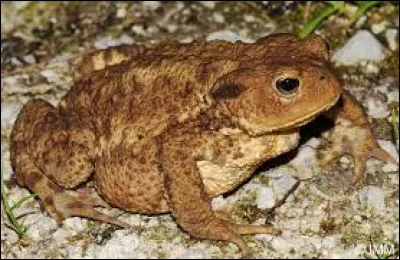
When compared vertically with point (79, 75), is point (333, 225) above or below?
below

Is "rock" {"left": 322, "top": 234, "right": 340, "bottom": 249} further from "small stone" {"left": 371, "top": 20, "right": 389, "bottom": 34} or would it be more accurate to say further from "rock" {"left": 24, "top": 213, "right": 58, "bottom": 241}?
"small stone" {"left": 371, "top": 20, "right": 389, "bottom": 34}

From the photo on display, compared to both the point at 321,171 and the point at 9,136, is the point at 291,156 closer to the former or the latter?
the point at 321,171

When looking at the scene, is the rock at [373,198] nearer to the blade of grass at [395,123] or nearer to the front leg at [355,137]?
the front leg at [355,137]

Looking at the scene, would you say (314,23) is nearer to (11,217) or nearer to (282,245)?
(282,245)

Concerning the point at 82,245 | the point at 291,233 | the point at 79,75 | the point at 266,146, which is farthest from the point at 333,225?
A: the point at 79,75

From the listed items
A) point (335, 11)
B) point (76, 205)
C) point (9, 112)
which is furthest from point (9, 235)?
point (335, 11)

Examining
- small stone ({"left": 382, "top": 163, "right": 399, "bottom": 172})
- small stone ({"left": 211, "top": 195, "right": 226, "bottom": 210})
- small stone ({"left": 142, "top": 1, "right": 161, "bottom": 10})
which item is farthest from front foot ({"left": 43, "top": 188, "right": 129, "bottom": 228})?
small stone ({"left": 142, "top": 1, "right": 161, "bottom": 10})
